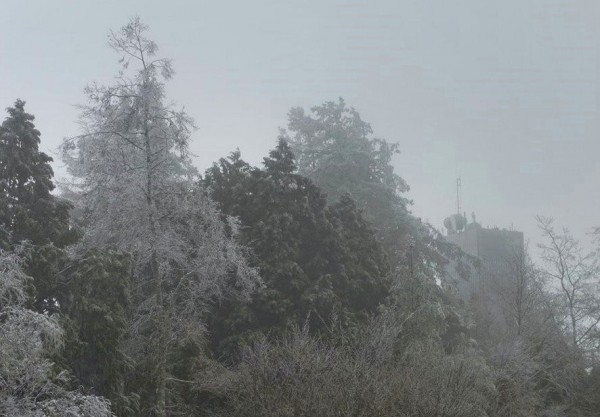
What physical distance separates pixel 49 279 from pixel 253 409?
5317 millimetres

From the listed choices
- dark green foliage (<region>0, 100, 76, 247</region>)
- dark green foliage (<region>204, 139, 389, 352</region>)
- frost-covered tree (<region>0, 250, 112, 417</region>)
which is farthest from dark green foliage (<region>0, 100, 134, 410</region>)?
dark green foliage (<region>204, 139, 389, 352</region>)

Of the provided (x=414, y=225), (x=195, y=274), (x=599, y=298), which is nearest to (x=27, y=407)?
(x=195, y=274)

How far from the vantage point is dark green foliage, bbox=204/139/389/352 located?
61.9 ft

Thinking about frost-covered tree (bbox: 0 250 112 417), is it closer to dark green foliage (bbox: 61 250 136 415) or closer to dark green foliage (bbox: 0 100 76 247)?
dark green foliage (bbox: 61 250 136 415)

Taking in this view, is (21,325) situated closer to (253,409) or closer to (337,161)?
(253,409)

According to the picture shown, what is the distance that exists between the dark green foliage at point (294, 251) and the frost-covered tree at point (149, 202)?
2.51m

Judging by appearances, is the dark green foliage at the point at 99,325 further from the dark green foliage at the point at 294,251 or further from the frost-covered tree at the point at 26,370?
the dark green foliage at the point at 294,251

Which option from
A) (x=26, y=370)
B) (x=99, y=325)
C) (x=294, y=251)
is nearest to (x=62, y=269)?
(x=99, y=325)

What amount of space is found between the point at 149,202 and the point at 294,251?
589cm

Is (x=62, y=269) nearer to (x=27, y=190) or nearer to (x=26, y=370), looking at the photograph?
(x=27, y=190)

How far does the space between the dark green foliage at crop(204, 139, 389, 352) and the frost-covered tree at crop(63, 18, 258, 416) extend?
8.23 feet

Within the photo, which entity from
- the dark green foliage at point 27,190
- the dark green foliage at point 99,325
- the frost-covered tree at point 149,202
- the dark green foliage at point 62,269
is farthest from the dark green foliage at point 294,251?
the dark green foliage at point 27,190

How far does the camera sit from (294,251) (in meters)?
20.2

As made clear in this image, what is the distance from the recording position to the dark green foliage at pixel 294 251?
18859mm
